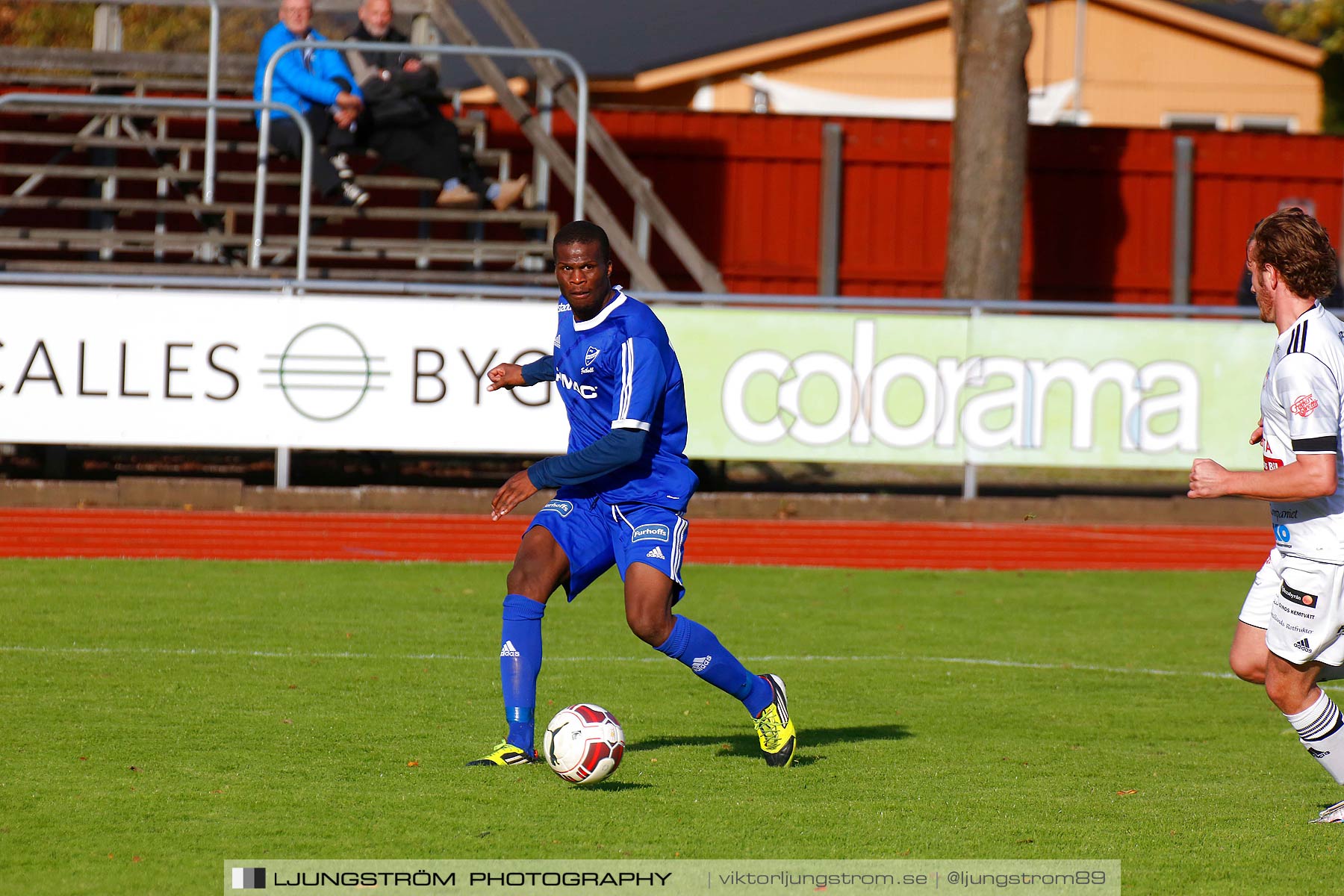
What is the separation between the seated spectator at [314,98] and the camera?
16.4m

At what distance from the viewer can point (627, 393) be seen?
20.1ft

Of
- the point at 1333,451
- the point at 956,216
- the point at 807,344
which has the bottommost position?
the point at 1333,451

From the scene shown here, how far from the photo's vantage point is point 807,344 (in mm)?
14539

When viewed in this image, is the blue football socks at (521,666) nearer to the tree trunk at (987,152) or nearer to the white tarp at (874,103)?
the tree trunk at (987,152)

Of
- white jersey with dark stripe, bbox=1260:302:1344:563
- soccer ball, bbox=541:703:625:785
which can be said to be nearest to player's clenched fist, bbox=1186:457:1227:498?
white jersey with dark stripe, bbox=1260:302:1344:563

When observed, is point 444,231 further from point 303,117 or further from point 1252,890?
point 1252,890

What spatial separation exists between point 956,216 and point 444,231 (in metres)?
6.99

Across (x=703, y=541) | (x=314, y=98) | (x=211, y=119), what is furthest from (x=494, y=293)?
(x=211, y=119)

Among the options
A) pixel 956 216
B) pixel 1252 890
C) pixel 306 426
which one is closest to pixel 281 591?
pixel 306 426

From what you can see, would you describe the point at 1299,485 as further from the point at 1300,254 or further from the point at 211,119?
the point at 211,119

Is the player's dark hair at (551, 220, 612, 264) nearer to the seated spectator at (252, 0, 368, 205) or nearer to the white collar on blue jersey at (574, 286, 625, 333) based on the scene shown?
the white collar on blue jersey at (574, 286, 625, 333)

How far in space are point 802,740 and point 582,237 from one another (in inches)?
93.9

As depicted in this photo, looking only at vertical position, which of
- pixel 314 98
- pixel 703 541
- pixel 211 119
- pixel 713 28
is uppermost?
pixel 713 28

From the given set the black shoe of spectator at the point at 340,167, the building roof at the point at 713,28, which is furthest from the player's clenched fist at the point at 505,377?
the building roof at the point at 713,28
